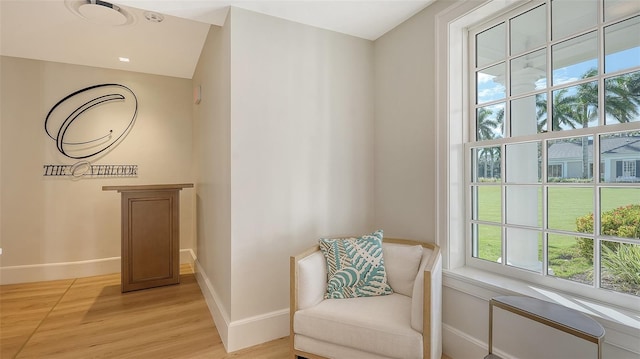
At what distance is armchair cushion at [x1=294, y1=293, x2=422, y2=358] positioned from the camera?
155 cm

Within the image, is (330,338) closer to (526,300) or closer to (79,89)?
(526,300)

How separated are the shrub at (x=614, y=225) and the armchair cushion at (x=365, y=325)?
3.18ft

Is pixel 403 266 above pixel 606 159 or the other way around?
the other way around

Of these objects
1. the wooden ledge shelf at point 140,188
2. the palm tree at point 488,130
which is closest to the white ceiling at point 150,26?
the palm tree at point 488,130

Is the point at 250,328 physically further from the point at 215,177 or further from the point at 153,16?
the point at 153,16

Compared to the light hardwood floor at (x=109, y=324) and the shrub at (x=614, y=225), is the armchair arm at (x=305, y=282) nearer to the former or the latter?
the light hardwood floor at (x=109, y=324)

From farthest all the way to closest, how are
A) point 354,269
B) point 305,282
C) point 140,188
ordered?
point 140,188
point 354,269
point 305,282

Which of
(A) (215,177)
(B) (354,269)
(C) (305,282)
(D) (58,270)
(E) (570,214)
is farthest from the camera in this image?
(D) (58,270)

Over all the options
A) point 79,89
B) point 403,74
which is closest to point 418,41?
point 403,74

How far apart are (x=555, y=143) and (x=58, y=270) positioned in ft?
16.1

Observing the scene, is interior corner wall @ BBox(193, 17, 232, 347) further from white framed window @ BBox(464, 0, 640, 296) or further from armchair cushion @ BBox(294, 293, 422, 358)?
white framed window @ BBox(464, 0, 640, 296)

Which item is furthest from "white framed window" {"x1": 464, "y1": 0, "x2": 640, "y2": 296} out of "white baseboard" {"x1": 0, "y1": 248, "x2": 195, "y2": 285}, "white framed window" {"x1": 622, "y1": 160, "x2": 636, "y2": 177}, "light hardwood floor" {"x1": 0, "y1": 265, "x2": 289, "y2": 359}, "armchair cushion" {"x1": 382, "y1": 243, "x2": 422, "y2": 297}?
"white baseboard" {"x1": 0, "y1": 248, "x2": 195, "y2": 285}

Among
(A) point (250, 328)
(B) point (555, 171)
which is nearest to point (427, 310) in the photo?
(B) point (555, 171)

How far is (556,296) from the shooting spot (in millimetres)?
1564
